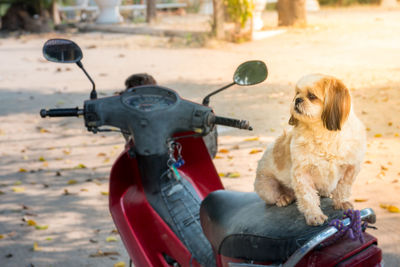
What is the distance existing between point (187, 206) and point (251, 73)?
748mm

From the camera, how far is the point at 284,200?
1901 millimetres

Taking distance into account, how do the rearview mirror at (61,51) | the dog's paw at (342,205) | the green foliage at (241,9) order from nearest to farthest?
the dog's paw at (342,205)
the rearview mirror at (61,51)
the green foliage at (241,9)

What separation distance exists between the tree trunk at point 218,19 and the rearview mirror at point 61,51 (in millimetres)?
11366

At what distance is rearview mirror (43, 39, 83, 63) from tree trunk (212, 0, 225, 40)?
11.4 m

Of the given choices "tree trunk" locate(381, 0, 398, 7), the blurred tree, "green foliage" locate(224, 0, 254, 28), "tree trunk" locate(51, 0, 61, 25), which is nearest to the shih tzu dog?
"green foliage" locate(224, 0, 254, 28)

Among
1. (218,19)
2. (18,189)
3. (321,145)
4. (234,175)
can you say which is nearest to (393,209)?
(234,175)

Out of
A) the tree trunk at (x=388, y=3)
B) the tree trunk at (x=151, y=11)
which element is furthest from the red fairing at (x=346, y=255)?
the tree trunk at (x=388, y=3)

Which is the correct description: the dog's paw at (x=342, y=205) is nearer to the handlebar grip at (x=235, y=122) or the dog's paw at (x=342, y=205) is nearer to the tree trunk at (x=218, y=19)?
the handlebar grip at (x=235, y=122)

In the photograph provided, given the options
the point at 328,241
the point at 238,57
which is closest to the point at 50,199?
the point at 328,241

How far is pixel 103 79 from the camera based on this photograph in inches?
400

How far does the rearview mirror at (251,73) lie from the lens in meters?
2.24

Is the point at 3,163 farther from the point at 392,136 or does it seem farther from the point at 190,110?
the point at 392,136

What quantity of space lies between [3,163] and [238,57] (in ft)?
22.9

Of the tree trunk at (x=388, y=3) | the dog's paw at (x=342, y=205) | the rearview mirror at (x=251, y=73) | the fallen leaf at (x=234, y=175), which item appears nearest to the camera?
the dog's paw at (x=342, y=205)
